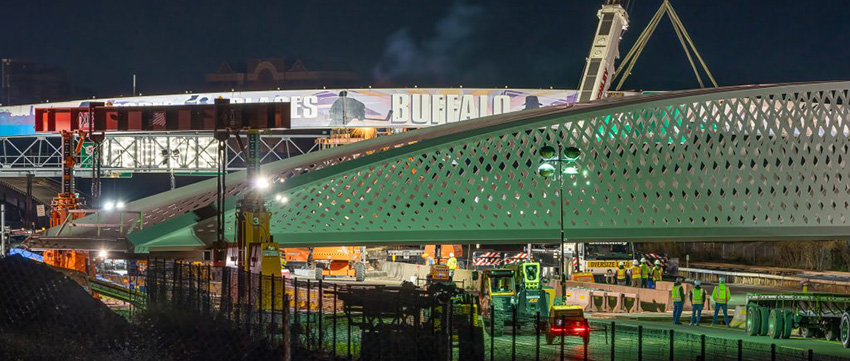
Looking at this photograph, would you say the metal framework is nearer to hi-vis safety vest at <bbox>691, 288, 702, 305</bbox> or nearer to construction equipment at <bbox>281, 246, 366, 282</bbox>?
construction equipment at <bbox>281, 246, 366, 282</bbox>

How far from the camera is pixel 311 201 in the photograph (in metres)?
53.9

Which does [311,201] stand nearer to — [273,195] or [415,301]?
[273,195]

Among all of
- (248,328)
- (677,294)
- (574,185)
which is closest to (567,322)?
(248,328)

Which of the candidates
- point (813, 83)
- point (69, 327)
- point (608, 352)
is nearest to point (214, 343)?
point (69, 327)

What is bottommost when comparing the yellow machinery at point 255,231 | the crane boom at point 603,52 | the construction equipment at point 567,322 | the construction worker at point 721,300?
the construction worker at point 721,300

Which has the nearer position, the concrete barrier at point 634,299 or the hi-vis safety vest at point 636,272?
the concrete barrier at point 634,299

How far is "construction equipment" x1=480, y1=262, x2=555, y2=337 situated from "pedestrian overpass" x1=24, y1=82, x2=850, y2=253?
736 inches

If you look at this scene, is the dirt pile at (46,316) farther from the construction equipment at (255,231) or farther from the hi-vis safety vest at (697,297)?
the hi-vis safety vest at (697,297)

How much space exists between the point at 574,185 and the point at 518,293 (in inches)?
869

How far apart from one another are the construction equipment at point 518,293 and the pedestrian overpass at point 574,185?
61.3 ft

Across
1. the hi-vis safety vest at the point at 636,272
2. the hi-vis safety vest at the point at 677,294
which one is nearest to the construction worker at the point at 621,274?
the hi-vis safety vest at the point at 636,272

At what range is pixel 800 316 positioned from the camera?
98.6 feet

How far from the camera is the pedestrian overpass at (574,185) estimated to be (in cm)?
5381

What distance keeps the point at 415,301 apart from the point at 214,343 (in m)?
3.81
